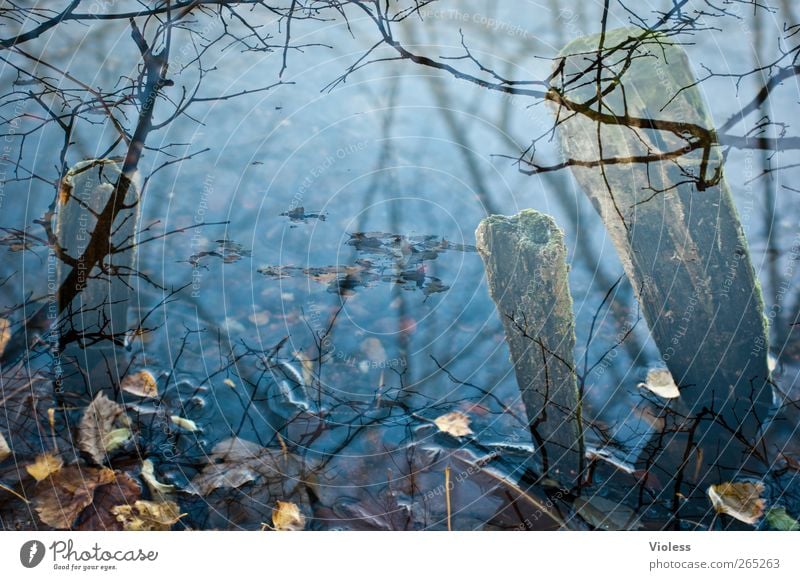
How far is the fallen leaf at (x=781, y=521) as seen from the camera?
1276 mm

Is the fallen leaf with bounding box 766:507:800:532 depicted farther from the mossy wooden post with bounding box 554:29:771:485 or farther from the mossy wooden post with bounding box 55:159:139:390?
the mossy wooden post with bounding box 55:159:139:390

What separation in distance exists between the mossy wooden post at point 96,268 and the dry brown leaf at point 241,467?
27cm

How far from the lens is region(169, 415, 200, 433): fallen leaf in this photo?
121 cm

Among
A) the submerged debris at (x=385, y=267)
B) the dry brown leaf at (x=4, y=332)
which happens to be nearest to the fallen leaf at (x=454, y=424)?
the submerged debris at (x=385, y=267)

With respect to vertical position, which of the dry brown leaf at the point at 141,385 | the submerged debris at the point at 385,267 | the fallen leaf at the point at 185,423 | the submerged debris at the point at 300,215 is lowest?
the fallen leaf at the point at 185,423

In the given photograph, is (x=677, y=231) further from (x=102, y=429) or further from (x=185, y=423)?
(x=102, y=429)

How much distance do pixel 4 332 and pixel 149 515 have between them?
1.58ft

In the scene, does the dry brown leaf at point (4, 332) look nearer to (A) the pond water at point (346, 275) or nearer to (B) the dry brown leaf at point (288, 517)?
(A) the pond water at point (346, 275)

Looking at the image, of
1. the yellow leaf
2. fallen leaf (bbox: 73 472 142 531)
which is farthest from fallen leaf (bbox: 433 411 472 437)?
the yellow leaf

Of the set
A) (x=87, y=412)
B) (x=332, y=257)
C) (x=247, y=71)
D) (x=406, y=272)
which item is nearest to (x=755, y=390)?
(x=406, y=272)

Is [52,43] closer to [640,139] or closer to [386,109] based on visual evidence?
[386,109]

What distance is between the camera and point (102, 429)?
3.98 feet

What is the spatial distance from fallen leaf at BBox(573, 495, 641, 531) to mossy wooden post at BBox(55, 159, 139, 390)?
1012mm
